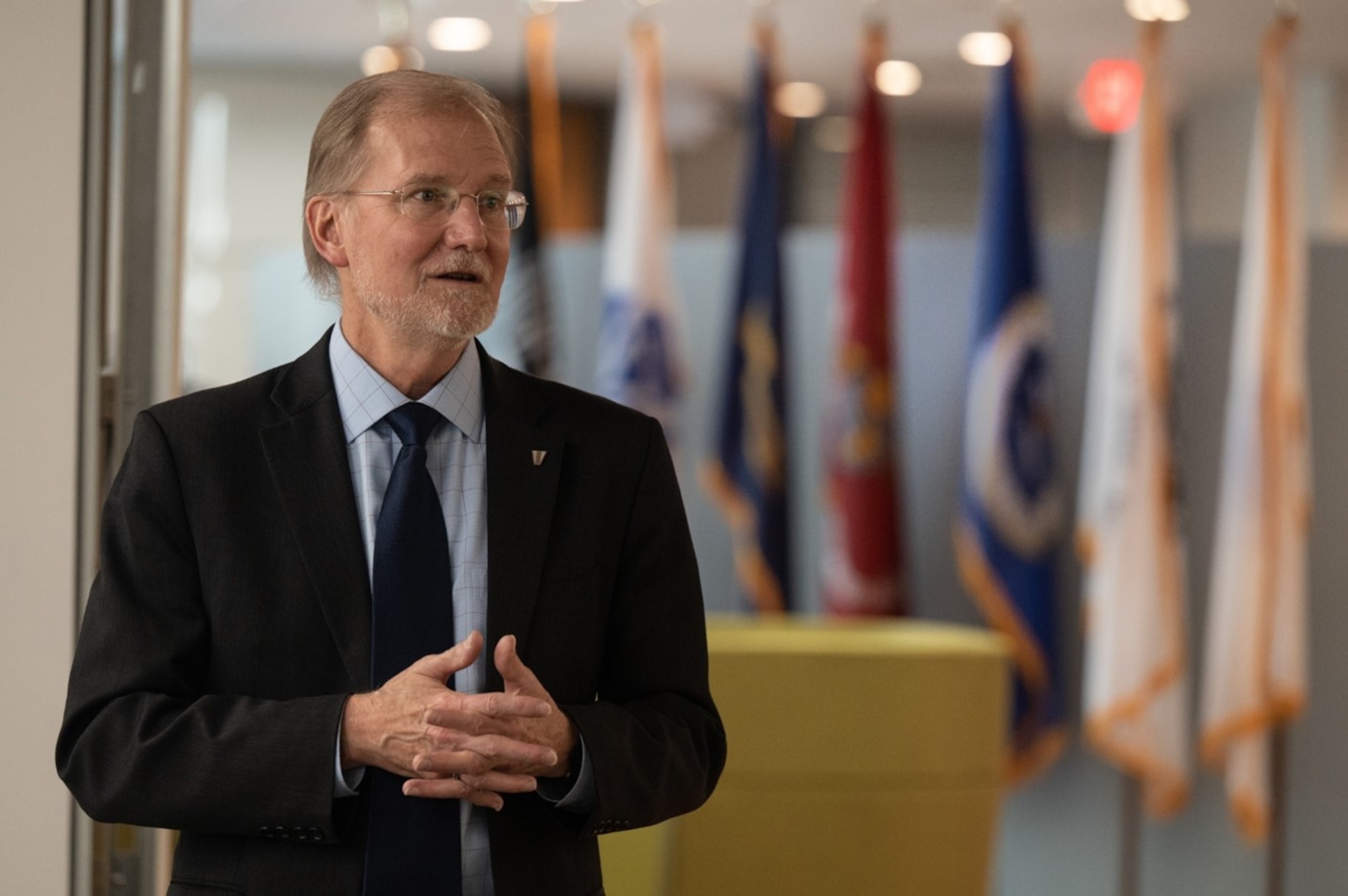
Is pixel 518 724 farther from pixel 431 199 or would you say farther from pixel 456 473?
pixel 431 199

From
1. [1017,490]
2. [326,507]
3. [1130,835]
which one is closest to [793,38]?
[1017,490]

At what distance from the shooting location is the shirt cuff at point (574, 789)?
155 cm

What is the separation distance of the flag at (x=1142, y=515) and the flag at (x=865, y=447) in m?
0.64

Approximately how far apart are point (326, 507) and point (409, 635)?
161mm

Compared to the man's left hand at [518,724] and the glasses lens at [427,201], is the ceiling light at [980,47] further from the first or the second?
the man's left hand at [518,724]

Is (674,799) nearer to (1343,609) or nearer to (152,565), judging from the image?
(152,565)

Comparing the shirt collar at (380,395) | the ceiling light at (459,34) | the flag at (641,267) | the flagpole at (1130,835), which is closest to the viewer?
the shirt collar at (380,395)

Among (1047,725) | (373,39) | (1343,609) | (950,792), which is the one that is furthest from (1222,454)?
(373,39)

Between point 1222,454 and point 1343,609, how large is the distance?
2.17 ft

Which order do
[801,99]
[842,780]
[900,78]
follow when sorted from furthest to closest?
[801,99] < [900,78] < [842,780]

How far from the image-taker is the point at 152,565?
156cm

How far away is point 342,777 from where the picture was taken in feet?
4.95

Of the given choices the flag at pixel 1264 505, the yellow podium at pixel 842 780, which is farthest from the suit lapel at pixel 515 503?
the flag at pixel 1264 505

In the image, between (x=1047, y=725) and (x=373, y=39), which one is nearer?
(x=1047, y=725)
